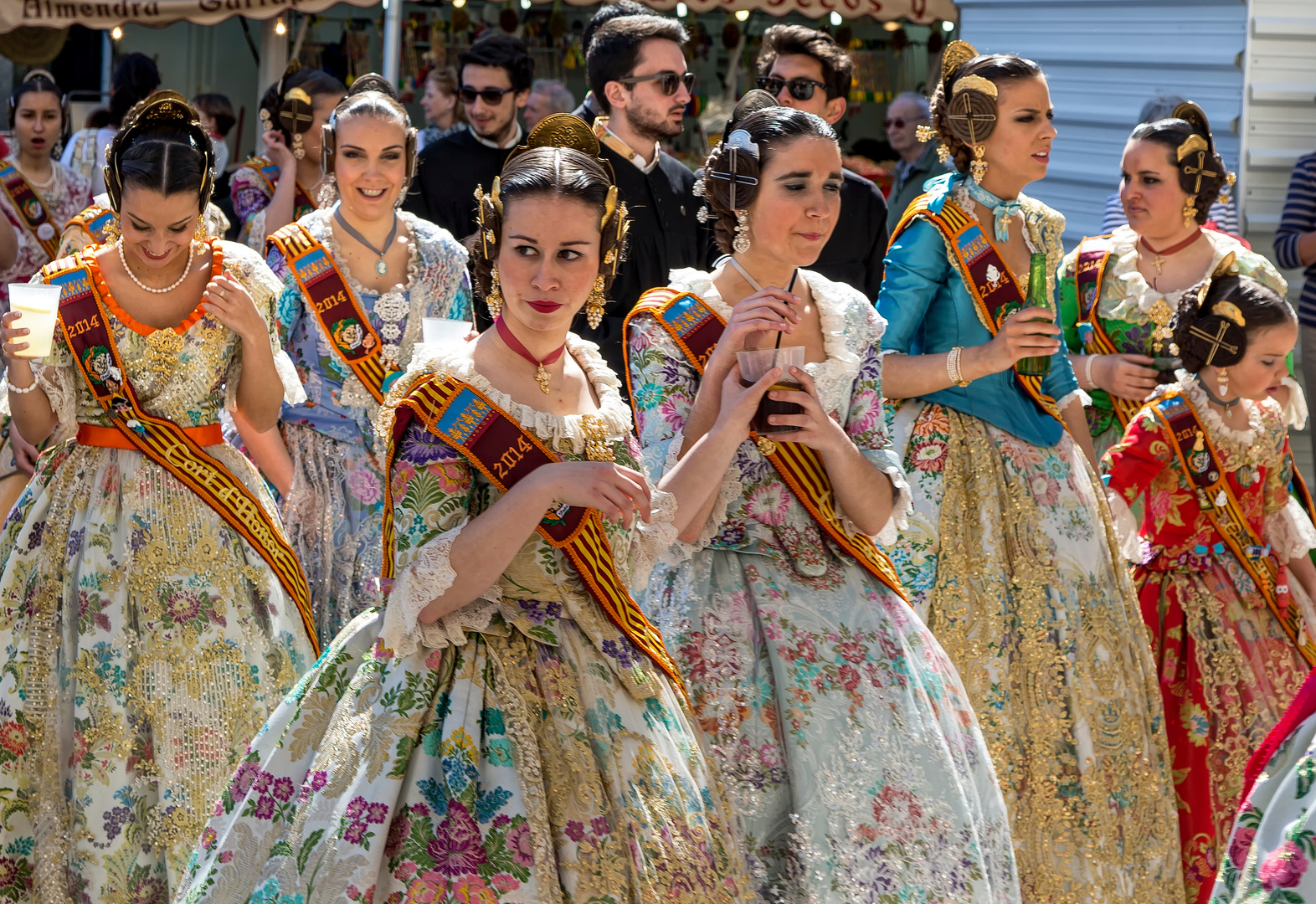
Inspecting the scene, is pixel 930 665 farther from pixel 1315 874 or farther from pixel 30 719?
pixel 30 719

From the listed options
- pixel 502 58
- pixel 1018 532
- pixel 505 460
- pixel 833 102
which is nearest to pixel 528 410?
pixel 505 460

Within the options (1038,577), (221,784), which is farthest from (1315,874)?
(221,784)

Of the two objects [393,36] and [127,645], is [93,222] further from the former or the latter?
[393,36]

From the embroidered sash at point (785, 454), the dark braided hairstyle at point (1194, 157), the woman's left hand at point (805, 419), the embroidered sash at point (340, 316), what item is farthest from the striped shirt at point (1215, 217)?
the woman's left hand at point (805, 419)

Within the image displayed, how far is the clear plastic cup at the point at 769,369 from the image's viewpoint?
300 cm

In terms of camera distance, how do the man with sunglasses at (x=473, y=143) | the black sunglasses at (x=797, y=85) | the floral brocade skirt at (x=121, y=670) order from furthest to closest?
the man with sunglasses at (x=473, y=143) → the black sunglasses at (x=797, y=85) → the floral brocade skirt at (x=121, y=670)

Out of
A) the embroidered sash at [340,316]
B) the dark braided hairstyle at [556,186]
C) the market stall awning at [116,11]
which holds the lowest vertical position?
the embroidered sash at [340,316]

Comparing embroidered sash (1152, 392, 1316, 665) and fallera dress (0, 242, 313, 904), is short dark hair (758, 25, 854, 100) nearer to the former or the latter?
embroidered sash (1152, 392, 1316, 665)

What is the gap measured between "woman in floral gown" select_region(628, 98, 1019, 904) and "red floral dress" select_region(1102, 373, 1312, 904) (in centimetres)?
137

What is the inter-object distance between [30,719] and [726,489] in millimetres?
1715

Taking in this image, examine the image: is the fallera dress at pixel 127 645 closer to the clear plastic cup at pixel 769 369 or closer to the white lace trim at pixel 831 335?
the white lace trim at pixel 831 335

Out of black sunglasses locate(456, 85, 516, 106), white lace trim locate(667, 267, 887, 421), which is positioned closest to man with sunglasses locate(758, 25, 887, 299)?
black sunglasses locate(456, 85, 516, 106)

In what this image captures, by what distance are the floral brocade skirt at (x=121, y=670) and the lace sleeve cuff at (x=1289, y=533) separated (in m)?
2.69

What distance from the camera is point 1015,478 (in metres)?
4.06
